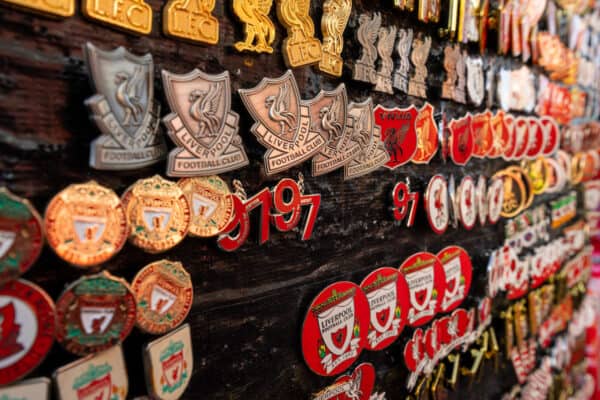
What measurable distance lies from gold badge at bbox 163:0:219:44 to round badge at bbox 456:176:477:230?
112 cm

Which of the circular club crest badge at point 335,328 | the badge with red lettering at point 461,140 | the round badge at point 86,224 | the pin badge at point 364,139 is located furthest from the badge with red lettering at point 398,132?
the round badge at point 86,224

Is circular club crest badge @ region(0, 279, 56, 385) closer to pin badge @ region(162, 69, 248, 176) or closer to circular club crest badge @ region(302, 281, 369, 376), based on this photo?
pin badge @ region(162, 69, 248, 176)

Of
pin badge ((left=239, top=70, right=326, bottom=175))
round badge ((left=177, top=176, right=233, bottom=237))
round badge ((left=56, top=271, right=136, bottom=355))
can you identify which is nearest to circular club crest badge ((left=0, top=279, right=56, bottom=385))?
round badge ((left=56, top=271, right=136, bottom=355))

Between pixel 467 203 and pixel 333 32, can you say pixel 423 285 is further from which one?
pixel 333 32

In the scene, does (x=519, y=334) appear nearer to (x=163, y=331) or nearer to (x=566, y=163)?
(x=566, y=163)

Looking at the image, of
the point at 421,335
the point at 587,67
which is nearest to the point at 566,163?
the point at 587,67

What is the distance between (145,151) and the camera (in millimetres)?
758

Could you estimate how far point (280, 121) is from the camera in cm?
96

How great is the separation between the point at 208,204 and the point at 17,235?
312 millimetres

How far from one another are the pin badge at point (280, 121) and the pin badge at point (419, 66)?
1.68 feet

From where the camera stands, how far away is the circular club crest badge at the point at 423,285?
1.46m

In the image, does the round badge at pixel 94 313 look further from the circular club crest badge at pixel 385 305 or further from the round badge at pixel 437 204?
the round badge at pixel 437 204

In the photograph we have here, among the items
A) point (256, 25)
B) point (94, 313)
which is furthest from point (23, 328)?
point (256, 25)

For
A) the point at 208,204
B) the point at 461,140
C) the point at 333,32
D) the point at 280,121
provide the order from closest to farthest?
the point at 208,204, the point at 280,121, the point at 333,32, the point at 461,140
